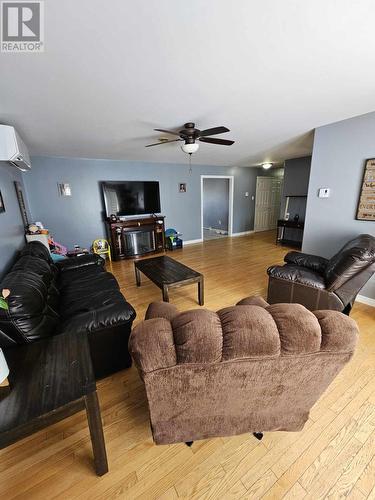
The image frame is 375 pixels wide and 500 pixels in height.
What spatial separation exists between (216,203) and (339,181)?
5031 mm

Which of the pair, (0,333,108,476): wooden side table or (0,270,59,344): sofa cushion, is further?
(0,270,59,344): sofa cushion

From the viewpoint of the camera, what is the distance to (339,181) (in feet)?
9.00

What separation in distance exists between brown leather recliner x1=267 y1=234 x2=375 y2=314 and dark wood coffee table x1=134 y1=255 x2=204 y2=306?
90 cm

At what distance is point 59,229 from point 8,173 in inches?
68.7

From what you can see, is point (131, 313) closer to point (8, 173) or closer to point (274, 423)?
point (274, 423)

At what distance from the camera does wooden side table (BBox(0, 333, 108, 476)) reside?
2.64ft

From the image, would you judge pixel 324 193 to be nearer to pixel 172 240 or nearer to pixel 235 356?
pixel 235 356

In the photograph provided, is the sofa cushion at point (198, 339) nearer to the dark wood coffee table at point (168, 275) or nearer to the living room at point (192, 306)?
the living room at point (192, 306)

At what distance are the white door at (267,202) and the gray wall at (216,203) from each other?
3.53ft

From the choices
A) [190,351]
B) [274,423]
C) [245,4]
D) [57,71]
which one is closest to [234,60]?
[245,4]

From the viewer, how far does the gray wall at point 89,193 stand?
420 cm

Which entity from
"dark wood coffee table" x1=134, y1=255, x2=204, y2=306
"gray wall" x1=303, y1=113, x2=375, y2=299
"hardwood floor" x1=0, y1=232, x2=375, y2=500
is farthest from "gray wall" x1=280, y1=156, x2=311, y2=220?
"hardwood floor" x1=0, y1=232, x2=375, y2=500

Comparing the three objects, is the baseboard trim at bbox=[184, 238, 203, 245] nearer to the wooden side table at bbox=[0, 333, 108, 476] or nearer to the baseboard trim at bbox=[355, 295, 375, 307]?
the baseboard trim at bbox=[355, 295, 375, 307]

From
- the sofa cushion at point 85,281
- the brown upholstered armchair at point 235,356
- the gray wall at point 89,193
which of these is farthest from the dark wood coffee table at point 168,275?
the gray wall at point 89,193
